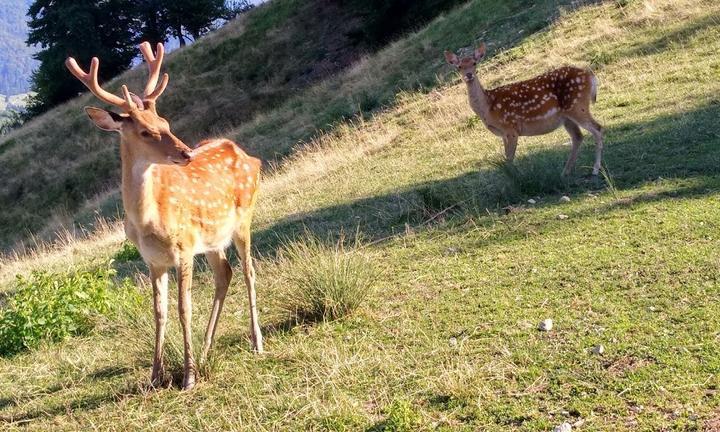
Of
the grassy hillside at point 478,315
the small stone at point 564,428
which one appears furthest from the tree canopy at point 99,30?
the small stone at point 564,428

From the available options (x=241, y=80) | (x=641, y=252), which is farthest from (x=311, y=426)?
(x=241, y=80)

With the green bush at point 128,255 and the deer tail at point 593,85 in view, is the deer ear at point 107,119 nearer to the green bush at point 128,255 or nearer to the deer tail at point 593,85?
the green bush at point 128,255

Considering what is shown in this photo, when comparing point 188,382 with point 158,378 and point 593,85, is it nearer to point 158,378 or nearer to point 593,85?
point 158,378

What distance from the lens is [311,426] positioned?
4.55 m

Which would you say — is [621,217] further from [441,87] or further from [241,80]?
[241,80]

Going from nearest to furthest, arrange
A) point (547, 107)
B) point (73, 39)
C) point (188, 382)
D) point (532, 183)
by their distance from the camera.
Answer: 1. point (188, 382)
2. point (532, 183)
3. point (547, 107)
4. point (73, 39)

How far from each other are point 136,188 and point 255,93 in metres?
26.6

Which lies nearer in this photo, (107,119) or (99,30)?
(107,119)

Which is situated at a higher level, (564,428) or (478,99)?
(478,99)

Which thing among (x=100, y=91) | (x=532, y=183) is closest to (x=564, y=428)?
(x=100, y=91)

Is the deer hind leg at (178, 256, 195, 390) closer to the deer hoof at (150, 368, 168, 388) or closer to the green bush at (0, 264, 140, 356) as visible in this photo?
the deer hoof at (150, 368, 168, 388)

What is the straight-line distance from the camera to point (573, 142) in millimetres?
9914

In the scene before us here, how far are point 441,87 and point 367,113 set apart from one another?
219cm

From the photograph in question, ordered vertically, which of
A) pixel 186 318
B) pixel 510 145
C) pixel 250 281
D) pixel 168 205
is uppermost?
pixel 168 205
